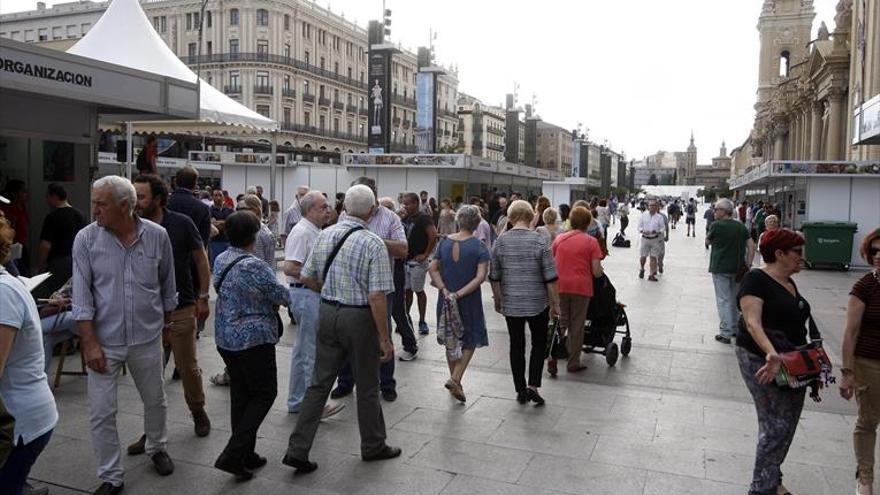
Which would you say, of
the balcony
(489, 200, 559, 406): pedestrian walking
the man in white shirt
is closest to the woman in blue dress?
(489, 200, 559, 406): pedestrian walking

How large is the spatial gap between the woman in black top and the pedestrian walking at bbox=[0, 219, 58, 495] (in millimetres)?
3464

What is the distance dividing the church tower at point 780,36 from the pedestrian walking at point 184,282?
3482 inches

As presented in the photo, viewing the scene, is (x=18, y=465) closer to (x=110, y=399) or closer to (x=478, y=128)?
(x=110, y=399)

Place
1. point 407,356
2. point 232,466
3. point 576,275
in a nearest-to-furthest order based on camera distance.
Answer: point 232,466 < point 576,275 < point 407,356

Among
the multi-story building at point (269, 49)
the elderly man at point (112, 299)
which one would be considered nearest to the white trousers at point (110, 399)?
the elderly man at point (112, 299)

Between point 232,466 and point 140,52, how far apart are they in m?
9.91

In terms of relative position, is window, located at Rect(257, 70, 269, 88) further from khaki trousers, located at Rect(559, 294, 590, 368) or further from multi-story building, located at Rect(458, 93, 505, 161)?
khaki trousers, located at Rect(559, 294, 590, 368)

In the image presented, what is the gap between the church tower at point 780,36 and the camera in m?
83.1

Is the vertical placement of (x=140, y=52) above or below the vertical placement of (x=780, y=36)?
below

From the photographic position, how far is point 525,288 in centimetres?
604

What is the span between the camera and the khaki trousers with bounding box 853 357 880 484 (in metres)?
4.10

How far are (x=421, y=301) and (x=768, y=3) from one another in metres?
91.6

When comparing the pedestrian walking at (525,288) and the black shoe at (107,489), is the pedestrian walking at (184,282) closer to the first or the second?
the black shoe at (107,489)

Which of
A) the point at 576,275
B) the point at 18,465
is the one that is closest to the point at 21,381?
the point at 18,465
